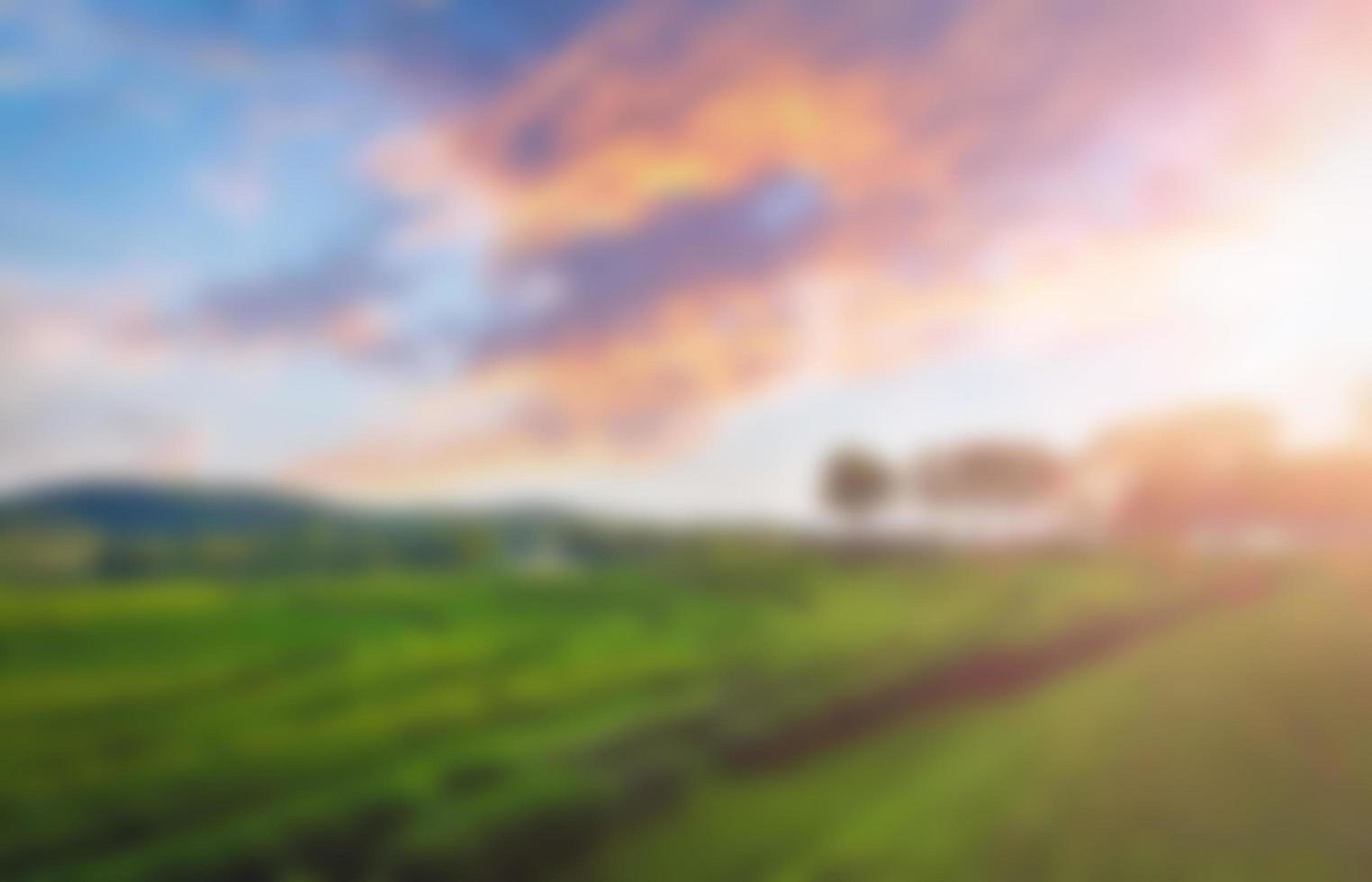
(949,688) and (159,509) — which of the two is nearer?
(159,509)

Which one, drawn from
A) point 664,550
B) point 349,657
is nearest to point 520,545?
point 664,550

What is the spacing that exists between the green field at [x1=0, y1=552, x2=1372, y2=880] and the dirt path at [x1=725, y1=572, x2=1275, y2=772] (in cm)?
10

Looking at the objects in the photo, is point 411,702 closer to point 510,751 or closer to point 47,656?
point 510,751

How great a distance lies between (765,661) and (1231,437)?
160 ft

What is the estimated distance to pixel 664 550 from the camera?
29672mm

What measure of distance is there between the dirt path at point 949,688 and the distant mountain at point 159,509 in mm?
8365

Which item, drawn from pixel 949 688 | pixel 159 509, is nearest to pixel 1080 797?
pixel 949 688

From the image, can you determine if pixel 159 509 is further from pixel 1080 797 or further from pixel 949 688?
pixel 949 688

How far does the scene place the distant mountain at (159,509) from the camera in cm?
964

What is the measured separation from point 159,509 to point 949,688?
51.7 ft

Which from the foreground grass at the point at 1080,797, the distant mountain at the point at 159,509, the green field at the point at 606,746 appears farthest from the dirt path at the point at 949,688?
the distant mountain at the point at 159,509

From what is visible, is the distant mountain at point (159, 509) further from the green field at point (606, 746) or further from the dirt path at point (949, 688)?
the dirt path at point (949, 688)

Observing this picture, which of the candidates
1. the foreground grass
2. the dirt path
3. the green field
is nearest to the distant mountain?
the green field

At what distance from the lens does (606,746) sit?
12523mm
